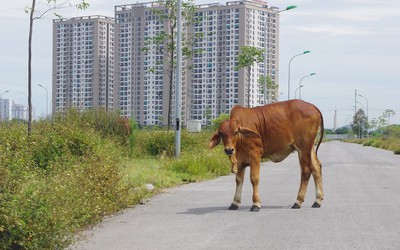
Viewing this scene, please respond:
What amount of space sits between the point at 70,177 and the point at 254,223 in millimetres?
2996

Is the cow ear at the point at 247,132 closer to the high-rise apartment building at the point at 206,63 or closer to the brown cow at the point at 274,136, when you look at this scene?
the brown cow at the point at 274,136

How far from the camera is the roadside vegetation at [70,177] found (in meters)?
6.86

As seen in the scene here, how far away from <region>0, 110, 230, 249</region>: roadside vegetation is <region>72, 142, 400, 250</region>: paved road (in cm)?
43

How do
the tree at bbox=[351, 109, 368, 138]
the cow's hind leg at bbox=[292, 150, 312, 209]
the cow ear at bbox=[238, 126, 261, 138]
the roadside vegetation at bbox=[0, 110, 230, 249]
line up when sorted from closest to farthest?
the roadside vegetation at bbox=[0, 110, 230, 249]
the cow ear at bbox=[238, 126, 261, 138]
the cow's hind leg at bbox=[292, 150, 312, 209]
the tree at bbox=[351, 109, 368, 138]

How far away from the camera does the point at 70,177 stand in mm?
10211

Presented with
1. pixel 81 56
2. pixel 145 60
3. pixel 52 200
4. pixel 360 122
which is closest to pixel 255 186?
pixel 52 200

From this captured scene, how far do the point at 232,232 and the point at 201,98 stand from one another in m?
63.4

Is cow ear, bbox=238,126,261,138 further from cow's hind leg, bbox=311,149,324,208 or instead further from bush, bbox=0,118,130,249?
bush, bbox=0,118,130,249

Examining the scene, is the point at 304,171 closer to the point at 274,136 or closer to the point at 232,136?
the point at 274,136

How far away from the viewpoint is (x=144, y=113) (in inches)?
2827

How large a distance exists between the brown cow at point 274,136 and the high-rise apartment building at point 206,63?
47458mm

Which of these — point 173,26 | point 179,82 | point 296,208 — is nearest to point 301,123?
point 296,208

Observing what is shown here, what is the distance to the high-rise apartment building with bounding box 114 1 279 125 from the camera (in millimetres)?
61656

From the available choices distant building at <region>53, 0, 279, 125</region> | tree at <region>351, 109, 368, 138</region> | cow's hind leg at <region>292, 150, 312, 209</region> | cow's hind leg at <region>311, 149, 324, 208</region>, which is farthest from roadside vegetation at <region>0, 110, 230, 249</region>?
tree at <region>351, 109, 368, 138</region>
